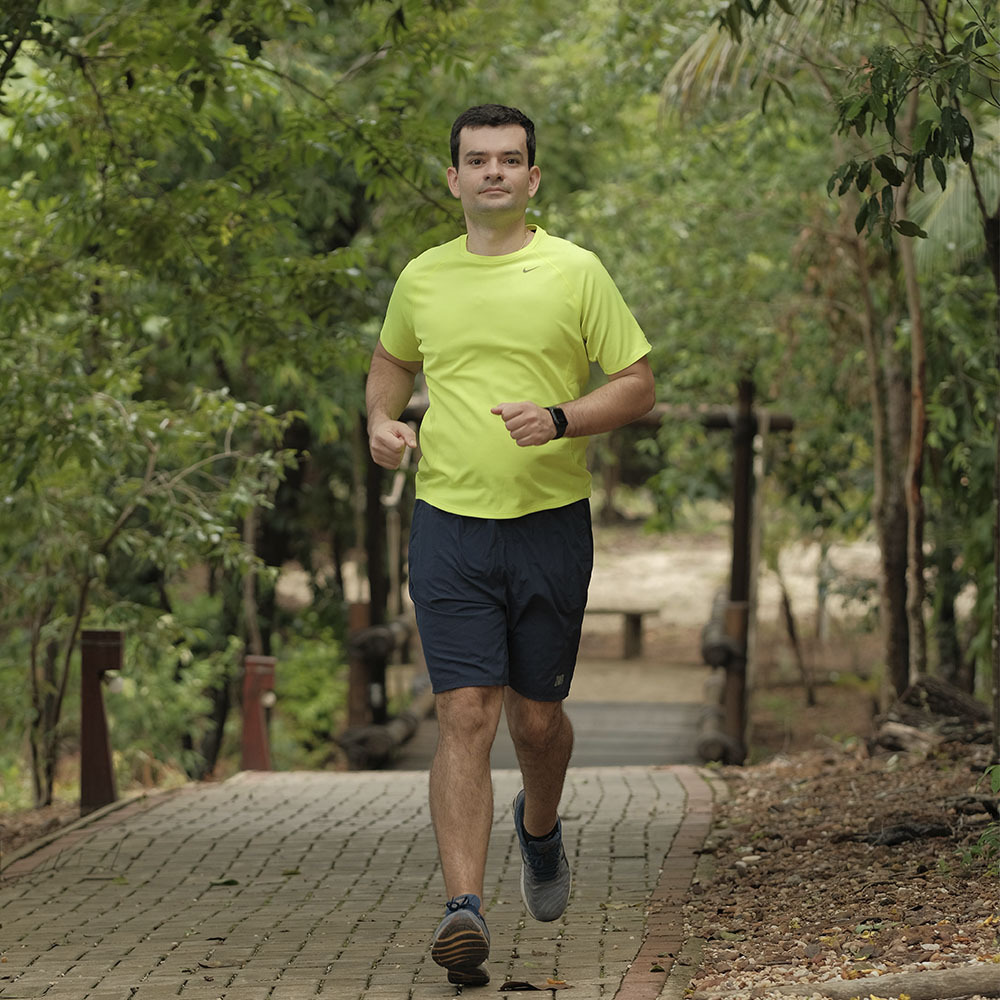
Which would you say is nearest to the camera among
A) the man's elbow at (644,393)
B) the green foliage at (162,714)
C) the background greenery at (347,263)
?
the man's elbow at (644,393)

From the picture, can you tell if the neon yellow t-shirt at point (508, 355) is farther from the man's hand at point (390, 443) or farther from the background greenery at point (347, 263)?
the background greenery at point (347, 263)

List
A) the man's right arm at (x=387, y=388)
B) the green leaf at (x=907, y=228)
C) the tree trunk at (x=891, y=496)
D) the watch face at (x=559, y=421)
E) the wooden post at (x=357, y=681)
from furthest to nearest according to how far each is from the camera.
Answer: the wooden post at (x=357, y=681)
the tree trunk at (x=891, y=496)
the green leaf at (x=907, y=228)
the man's right arm at (x=387, y=388)
the watch face at (x=559, y=421)

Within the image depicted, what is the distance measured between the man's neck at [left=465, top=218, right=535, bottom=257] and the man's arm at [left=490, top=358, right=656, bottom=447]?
47 centimetres

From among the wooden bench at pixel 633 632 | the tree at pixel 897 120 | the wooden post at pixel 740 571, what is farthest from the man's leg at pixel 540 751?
the wooden bench at pixel 633 632

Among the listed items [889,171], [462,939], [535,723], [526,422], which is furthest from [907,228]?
[462,939]

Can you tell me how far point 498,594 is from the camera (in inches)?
171

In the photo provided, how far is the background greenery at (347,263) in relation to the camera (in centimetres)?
727

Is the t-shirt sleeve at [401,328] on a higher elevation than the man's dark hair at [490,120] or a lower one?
lower

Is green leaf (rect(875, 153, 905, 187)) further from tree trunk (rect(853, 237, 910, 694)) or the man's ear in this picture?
tree trunk (rect(853, 237, 910, 694))

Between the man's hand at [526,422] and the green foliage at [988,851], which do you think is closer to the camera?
the man's hand at [526,422]

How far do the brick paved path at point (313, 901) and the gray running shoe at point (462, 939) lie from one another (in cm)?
16

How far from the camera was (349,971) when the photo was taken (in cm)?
451

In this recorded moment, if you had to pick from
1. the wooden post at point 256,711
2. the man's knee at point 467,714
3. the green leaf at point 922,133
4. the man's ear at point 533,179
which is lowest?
the wooden post at point 256,711

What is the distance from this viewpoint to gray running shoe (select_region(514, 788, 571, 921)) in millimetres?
4723
